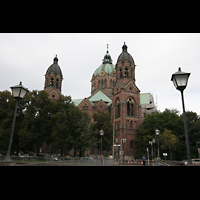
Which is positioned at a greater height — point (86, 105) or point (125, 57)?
point (125, 57)

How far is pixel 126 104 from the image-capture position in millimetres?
50656

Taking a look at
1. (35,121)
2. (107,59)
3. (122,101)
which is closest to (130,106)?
(122,101)

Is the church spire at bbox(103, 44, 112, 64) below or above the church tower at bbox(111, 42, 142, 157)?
above

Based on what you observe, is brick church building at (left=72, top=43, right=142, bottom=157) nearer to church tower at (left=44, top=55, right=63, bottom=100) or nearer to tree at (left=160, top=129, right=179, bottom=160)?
tree at (left=160, top=129, right=179, bottom=160)

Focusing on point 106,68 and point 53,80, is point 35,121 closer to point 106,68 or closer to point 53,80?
point 53,80

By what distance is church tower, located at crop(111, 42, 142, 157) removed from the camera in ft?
157

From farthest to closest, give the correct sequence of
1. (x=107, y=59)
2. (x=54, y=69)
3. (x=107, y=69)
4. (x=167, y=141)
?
1. (x=107, y=59)
2. (x=107, y=69)
3. (x=54, y=69)
4. (x=167, y=141)

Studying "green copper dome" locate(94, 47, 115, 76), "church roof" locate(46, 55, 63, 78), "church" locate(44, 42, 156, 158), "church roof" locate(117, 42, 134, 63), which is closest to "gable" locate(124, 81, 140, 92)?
"church" locate(44, 42, 156, 158)

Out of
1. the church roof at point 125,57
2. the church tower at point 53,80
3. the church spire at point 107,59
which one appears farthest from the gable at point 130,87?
the church spire at point 107,59
